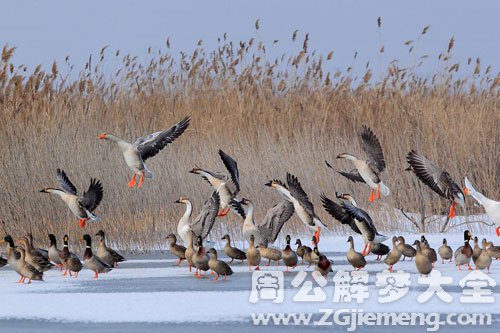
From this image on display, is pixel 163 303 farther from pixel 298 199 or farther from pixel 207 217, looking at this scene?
pixel 298 199

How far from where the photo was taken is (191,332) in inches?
294

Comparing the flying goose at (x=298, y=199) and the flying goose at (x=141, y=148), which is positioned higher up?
the flying goose at (x=141, y=148)

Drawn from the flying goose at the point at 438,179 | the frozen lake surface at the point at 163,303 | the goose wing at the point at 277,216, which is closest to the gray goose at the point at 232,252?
the frozen lake surface at the point at 163,303

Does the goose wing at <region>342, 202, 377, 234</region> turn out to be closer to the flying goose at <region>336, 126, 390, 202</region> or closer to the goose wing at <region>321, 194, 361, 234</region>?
the goose wing at <region>321, 194, 361, 234</region>

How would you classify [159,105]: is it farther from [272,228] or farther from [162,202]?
[272,228]

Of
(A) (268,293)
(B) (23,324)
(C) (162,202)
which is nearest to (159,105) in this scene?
(C) (162,202)

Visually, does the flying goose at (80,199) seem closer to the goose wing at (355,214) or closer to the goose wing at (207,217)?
the goose wing at (207,217)

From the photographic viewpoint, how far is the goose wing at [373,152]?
14.2m

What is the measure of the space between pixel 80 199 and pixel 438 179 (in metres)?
4.14

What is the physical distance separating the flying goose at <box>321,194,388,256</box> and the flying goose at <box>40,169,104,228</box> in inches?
102

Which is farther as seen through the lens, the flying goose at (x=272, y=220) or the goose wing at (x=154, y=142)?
the goose wing at (x=154, y=142)

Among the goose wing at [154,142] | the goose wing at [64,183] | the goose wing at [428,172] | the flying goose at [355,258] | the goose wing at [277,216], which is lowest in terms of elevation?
the flying goose at [355,258]

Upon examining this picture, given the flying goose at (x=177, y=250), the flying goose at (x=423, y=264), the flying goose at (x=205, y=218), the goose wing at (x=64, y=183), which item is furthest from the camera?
the goose wing at (x=64, y=183)

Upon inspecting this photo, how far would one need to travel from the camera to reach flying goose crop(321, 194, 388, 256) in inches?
459
